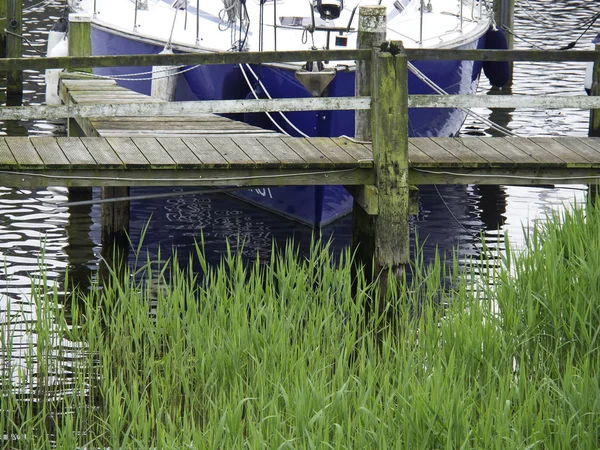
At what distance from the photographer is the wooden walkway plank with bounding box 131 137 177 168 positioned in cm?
614

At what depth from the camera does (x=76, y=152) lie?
6328 millimetres

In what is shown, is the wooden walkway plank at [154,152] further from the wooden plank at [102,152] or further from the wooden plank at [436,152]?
the wooden plank at [436,152]

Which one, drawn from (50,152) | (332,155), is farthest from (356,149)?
(50,152)

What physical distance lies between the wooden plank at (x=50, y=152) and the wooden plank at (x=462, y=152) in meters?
2.45

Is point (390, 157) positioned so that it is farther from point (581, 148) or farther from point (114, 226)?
point (114, 226)

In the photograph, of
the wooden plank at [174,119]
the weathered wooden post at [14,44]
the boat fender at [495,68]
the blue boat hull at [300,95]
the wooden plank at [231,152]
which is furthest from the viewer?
the weathered wooden post at [14,44]

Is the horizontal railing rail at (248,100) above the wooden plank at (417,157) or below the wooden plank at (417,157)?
above

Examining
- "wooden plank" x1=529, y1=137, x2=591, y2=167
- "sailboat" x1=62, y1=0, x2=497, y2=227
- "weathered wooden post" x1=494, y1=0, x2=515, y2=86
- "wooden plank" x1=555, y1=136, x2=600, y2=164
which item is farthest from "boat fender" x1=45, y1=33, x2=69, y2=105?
"weathered wooden post" x1=494, y1=0, x2=515, y2=86

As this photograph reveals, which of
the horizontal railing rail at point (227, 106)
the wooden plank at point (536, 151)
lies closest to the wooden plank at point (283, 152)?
the horizontal railing rail at point (227, 106)

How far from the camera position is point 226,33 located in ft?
33.9

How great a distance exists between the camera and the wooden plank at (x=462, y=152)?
21.3 feet

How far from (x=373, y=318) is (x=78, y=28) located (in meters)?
5.31

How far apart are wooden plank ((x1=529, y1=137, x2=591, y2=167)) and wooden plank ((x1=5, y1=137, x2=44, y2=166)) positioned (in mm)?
3296

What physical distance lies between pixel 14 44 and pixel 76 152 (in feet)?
25.8
